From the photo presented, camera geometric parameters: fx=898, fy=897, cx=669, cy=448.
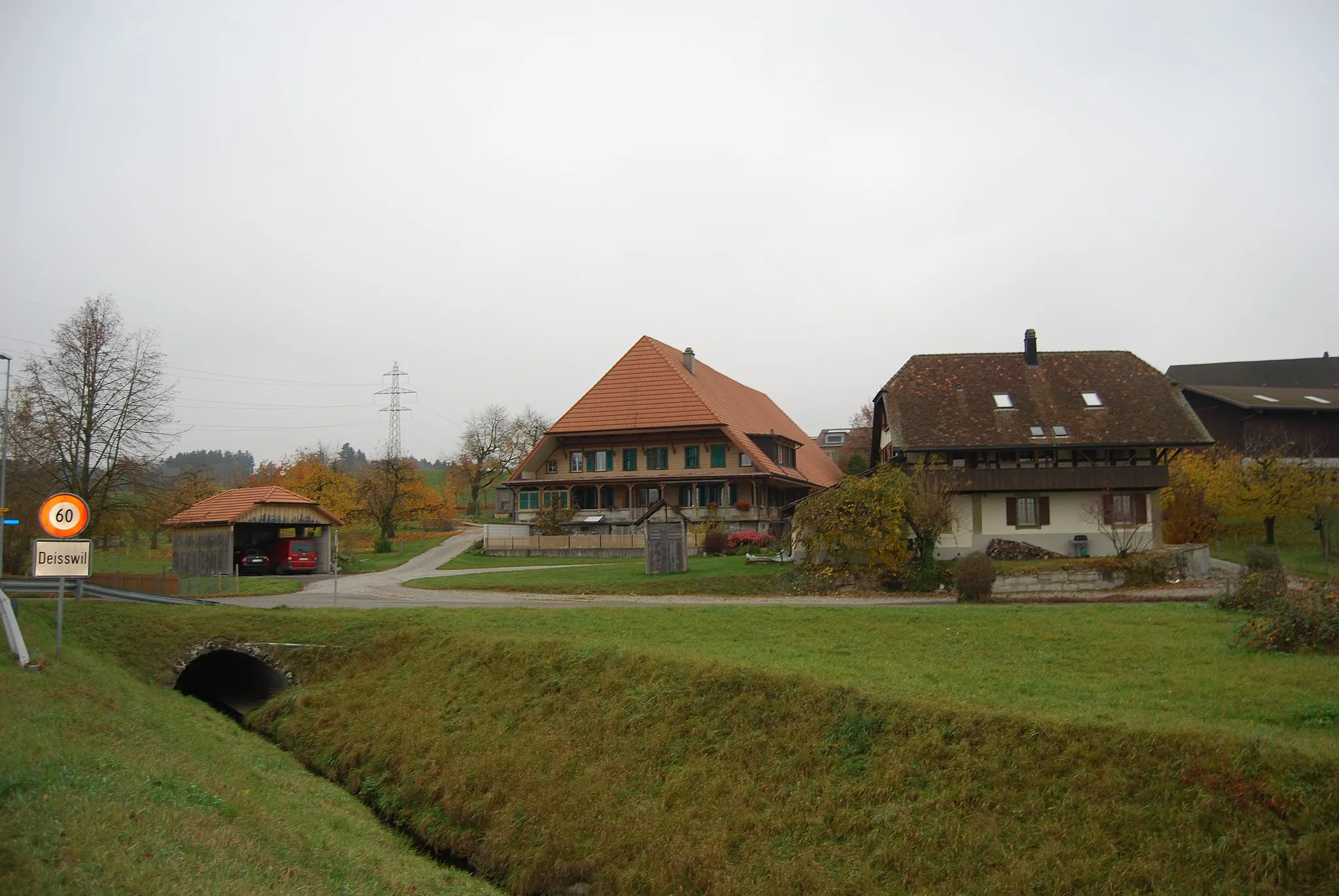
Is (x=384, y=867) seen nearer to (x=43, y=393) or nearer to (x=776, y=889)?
(x=776, y=889)

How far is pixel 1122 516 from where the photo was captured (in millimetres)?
33438

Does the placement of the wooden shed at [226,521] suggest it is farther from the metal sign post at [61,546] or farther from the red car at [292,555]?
A: the metal sign post at [61,546]

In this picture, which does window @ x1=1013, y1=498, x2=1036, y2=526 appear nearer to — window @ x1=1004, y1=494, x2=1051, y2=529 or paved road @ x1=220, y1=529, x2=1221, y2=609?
window @ x1=1004, y1=494, x2=1051, y2=529

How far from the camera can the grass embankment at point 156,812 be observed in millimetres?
7090

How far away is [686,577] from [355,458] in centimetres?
17179

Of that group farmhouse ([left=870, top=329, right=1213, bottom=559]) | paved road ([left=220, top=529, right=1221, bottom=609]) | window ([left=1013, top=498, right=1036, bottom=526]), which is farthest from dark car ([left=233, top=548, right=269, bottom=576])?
window ([left=1013, top=498, right=1036, bottom=526])

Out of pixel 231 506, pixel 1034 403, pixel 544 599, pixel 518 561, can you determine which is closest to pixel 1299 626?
pixel 544 599

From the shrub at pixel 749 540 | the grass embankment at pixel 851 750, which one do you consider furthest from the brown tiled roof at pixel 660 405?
the grass embankment at pixel 851 750

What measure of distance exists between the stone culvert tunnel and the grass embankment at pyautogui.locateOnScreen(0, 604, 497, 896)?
4522mm

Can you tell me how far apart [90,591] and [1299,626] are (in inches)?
1040

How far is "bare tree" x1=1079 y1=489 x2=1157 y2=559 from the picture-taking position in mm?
33062

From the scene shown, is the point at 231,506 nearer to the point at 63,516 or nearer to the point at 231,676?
the point at 231,676

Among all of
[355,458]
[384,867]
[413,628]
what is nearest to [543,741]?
[384,867]

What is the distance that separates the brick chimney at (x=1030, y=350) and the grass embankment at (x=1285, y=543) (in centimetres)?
1067
